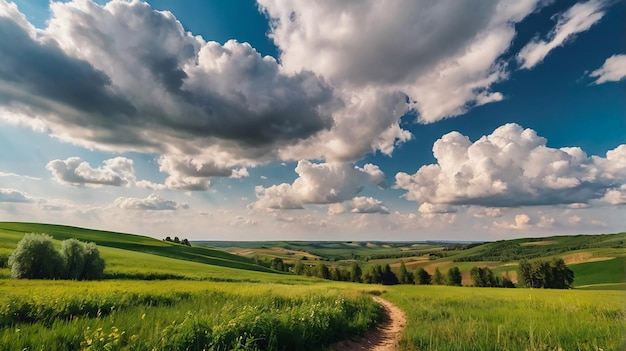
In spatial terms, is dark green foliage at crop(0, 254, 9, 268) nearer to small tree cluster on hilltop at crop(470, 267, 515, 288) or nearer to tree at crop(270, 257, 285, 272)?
tree at crop(270, 257, 285, 272)

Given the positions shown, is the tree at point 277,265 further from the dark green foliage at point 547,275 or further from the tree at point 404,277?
the dark green foliage at point 547,275

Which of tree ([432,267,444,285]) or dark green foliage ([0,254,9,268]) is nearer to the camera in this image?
dark green foliage ([0,254,9,268])

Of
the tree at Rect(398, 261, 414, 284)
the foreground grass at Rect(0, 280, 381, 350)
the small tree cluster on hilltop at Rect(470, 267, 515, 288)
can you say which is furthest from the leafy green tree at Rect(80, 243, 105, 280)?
the small tree cluster on hilltop at Rect(470, 267, 515, 288)

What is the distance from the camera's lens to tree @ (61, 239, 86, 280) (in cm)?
3753

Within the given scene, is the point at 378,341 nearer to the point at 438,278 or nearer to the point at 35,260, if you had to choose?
the point at 35,260

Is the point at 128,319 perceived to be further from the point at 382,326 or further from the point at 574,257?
the point at 574,257

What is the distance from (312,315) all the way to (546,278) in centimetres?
9468

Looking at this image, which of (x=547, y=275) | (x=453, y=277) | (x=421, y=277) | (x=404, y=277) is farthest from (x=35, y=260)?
(x=547, y=275)

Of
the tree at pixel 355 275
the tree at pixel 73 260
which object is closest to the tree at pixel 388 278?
the tree at pixel 355 275

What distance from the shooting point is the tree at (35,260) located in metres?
33.4

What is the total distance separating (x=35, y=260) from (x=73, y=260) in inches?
163

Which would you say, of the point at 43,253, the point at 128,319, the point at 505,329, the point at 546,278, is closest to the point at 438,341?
the point at 505,329

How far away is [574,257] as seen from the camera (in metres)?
134

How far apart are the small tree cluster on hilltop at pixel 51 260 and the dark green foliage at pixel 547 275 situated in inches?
3625
